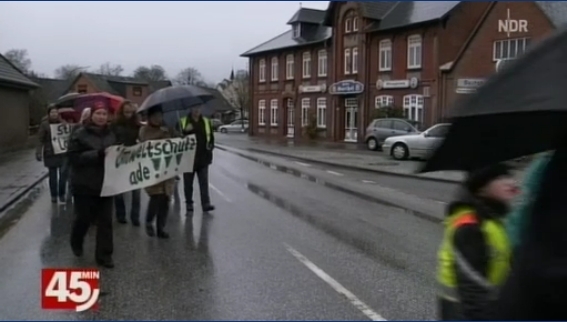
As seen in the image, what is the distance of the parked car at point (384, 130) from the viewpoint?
3192 cm

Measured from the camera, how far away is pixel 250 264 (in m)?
7.38

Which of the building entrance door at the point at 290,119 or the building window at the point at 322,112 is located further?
the building entrance door at the point at 290,119

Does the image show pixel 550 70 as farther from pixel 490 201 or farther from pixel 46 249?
pixel 46 249

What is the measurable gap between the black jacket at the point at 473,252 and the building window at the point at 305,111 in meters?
43.6

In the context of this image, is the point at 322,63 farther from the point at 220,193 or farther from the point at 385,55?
the point at 220,193

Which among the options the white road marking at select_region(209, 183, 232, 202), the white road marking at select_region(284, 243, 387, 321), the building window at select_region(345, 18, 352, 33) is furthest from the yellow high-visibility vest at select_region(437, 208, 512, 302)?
the building window at select_region(345, 18, 352, 33)

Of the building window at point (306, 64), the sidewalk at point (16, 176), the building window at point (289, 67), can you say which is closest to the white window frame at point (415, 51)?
the building window at point (306, 64)

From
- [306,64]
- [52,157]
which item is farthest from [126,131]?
[306,64]

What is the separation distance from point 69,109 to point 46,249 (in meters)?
6.41

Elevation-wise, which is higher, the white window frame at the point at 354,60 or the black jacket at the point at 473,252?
the white window frame at the point at 354,60

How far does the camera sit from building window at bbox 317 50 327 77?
4541 cm

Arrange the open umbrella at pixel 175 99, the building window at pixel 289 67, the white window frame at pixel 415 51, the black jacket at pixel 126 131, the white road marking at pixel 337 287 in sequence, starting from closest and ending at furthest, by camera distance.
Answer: the white road marking at pixel 337 287 < the open umbrella at pixel 175 99 < the black jacket at pixel 126 131 < the white window frame at pixel 415 51 < the building window at pixel 289 67

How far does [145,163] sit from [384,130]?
24.7 metres

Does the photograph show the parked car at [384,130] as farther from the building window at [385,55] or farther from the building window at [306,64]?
the building window at [306,64]
